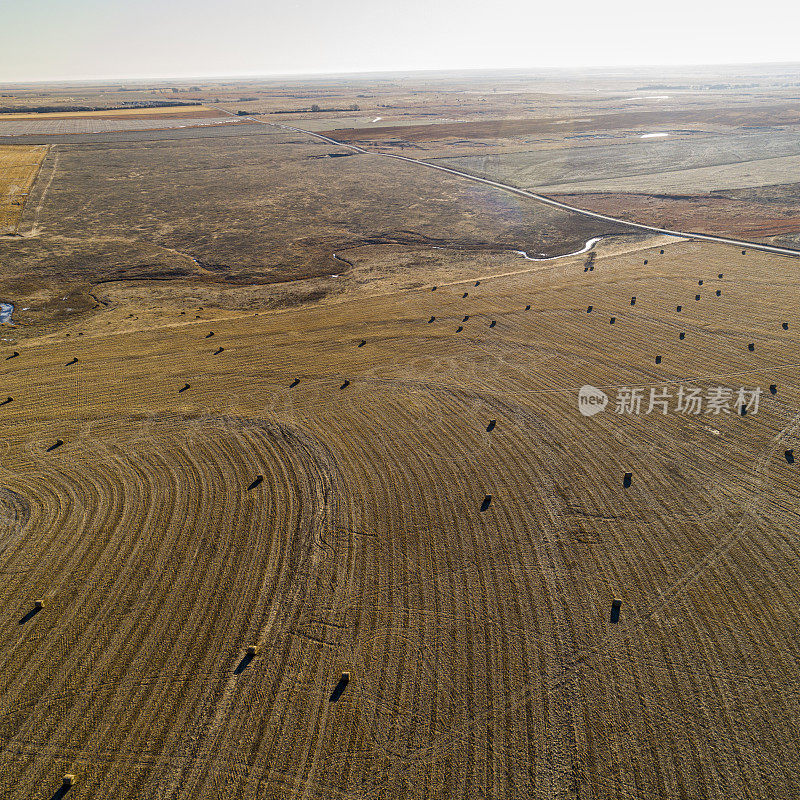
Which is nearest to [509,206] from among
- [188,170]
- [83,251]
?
[83,251]

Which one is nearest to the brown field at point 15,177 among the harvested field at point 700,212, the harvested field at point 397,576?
the harvested field at point 397,576

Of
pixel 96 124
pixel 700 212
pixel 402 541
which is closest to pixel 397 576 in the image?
pixel 402 541

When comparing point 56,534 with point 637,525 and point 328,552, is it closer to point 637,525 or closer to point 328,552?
point 328,552

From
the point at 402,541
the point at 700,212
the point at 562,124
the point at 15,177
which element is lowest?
the point at 402,541

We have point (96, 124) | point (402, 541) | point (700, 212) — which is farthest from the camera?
point (96, 124)

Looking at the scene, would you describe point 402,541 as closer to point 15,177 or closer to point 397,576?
point 397,576

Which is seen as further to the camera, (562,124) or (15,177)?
(562,124)
